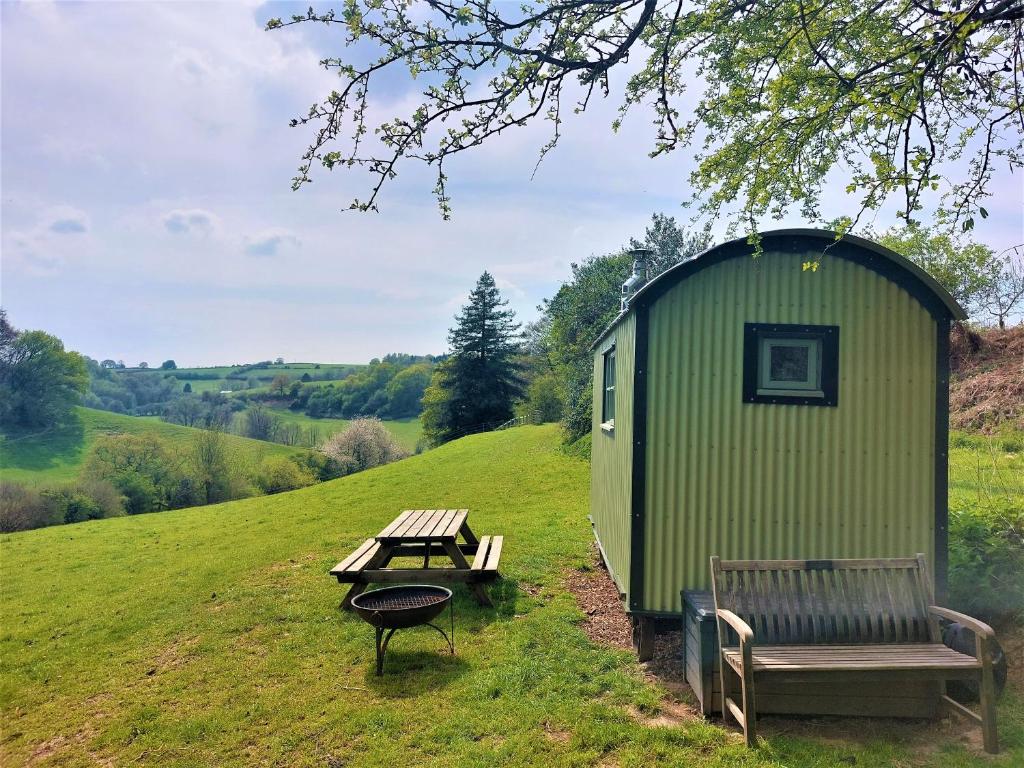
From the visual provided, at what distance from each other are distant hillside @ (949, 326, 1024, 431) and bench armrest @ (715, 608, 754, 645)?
1194cm

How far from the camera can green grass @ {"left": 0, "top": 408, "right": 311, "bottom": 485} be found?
28797mm

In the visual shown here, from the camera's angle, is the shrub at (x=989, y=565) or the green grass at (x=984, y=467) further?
the green grass at (x=984, y=467)

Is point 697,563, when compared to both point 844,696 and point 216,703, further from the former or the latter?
point 216,703

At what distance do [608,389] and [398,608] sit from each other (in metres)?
4.05

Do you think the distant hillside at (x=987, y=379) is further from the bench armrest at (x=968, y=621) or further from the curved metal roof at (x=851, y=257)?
the bench armrest at (x=968, y=621)

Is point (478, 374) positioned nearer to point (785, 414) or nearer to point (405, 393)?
point (405, 393)

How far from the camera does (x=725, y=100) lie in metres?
4.70

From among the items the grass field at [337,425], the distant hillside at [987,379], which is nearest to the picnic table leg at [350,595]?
the distant hillside at [987,379]

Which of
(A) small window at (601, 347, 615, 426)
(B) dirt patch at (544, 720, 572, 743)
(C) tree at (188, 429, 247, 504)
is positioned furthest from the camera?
(C) tree at (188, 429, 247, 504)

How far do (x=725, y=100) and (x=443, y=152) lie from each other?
2.54 metres

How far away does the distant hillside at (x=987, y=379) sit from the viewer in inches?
510

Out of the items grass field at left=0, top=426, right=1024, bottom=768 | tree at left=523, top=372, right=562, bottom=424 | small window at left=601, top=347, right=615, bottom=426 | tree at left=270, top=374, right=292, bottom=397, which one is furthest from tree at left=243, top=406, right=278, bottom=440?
small window at left=601, top=347, right=615, bottom=426

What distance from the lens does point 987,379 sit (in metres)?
14.5

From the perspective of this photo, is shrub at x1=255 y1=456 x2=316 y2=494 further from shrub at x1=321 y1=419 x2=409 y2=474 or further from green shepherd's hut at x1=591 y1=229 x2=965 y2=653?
green shepherd's hut at x1=591 y1=229 x2=965 y2=653
